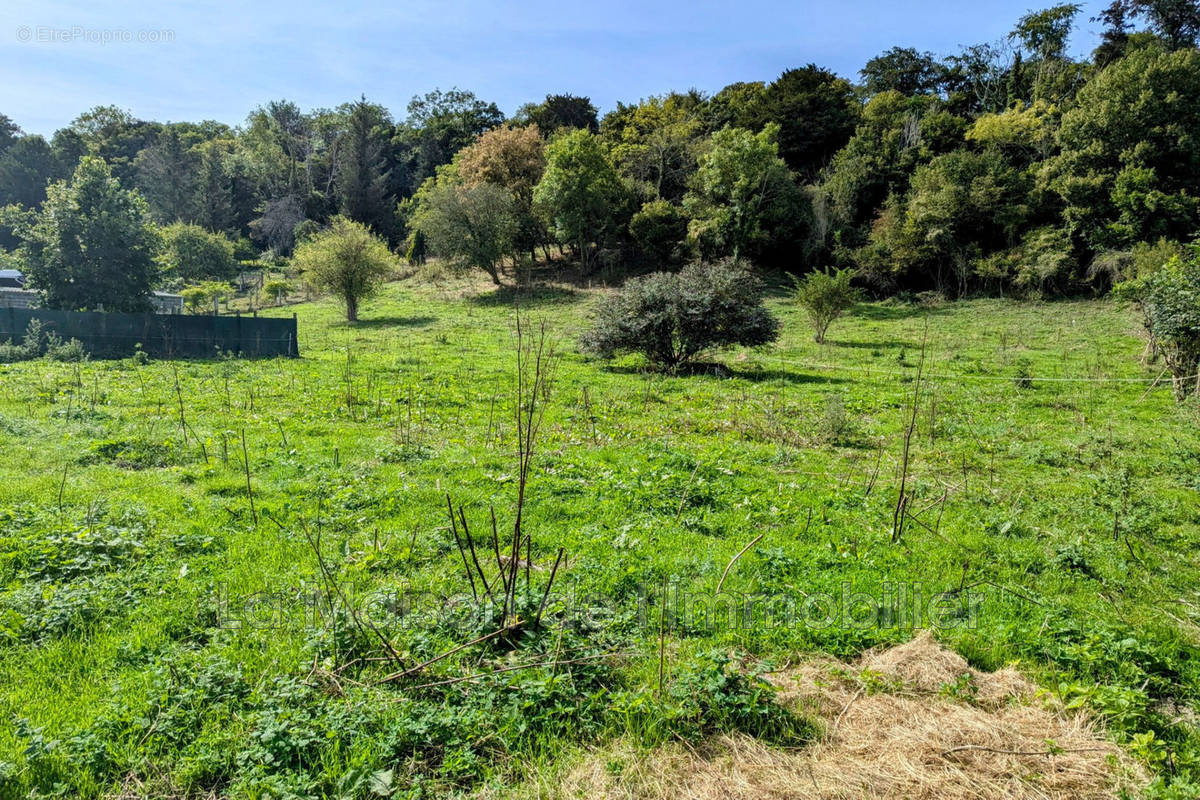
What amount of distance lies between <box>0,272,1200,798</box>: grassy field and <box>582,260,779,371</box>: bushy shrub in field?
4.39m

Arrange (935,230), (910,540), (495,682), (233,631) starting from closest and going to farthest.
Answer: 1. (495,682)
2. (233,631)
3. (910,540)
4. (935,230)

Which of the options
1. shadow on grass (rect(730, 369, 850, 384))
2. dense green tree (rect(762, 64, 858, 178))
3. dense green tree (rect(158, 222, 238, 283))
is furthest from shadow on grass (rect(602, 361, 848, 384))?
dense green tree (rect(158, 222, 238, 283))

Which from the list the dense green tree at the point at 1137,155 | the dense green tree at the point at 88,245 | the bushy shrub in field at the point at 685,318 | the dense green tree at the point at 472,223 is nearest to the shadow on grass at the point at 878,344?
the bushy shrub in field at the point at 685,318

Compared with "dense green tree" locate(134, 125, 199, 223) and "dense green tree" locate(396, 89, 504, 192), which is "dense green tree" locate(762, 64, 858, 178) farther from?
"dense green tree" locate(134, 125, 199, 223)

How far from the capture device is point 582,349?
A: 1675cm

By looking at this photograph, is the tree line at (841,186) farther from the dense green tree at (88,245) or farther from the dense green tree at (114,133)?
the dense green tree at (114,133)

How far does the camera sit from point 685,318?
15.1 metres

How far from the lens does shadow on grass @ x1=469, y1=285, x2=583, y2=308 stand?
1325 inches

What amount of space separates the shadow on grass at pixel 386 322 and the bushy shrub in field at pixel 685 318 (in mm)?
14440

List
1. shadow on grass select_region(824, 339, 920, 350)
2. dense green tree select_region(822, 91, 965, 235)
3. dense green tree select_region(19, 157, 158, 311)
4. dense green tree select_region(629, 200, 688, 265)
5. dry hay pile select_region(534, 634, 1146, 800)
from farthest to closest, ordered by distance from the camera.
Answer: dense green tree select_region(629, 200, 688, 265) → dense green tree select_region(822, 91, 965, 235) → dense green tree select_region(19, 157, 158, 311) → shadow on grass select_region(824, 339, 920, 350) → dry hay pile select_region(534, 634, 1146, 800)

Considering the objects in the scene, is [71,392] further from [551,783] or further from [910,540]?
[910,540]

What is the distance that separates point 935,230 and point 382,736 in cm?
3415

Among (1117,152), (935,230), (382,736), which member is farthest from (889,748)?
(1117,152)

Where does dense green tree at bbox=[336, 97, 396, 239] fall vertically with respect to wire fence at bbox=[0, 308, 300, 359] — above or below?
above
